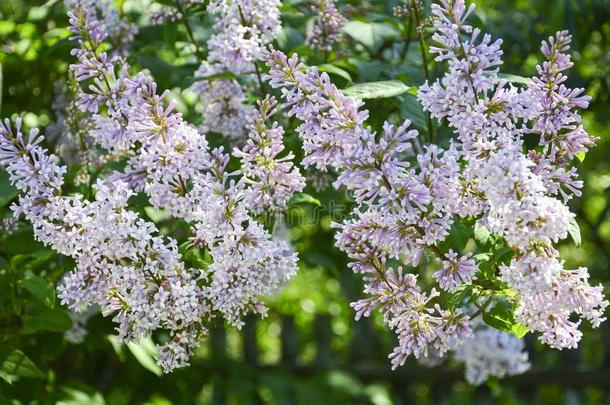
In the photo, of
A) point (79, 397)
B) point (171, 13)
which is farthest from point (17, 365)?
point (171, 13)

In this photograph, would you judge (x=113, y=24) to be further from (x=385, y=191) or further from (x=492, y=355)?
(x=492, y=355)

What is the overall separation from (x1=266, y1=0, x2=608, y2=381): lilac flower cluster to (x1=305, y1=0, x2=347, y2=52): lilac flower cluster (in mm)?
646

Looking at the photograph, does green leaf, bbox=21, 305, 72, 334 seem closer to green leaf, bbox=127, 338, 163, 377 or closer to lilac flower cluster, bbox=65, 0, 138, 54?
green leaf, bbox=127, 338, 163, 377

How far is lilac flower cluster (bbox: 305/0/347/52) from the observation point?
236 cm

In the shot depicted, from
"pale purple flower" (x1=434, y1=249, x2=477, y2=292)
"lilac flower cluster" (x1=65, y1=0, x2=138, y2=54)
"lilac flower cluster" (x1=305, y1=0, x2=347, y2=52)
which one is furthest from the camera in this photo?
"lilac flower cluster" (x1=65, y1=0, x2=138, y2=54)

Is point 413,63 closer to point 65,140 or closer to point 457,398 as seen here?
point 65,140

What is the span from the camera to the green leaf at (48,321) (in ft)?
7.52

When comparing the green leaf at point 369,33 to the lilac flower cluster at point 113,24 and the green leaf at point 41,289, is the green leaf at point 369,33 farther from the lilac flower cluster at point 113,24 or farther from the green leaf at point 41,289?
the green leaf at point 41,289

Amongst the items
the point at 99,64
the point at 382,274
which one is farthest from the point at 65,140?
the point at 382,274

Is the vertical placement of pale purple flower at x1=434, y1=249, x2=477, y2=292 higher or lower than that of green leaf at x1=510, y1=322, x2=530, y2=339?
higher

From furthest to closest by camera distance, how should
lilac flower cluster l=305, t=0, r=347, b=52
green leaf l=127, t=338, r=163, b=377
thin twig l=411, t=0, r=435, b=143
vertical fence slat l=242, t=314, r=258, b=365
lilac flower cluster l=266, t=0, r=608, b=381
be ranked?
vertical fence slat l=242, t=314, r=258, b=365 → green leaf l=127, t=338, r=163, b=377 → lilac flower cluster l=305, t=0, r=347, b=52 → thin twig l=411, t=0, r=435, b=143 → lilac flower cluster l=266, t=0, r=608, b=381

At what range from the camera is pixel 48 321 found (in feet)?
7.54

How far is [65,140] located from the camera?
8.52ft

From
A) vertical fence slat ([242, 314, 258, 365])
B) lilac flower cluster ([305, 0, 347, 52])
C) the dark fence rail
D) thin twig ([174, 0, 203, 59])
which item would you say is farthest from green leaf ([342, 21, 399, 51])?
vertical fence slat ([242, 314, 258, 365])
